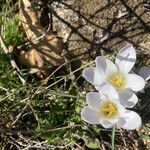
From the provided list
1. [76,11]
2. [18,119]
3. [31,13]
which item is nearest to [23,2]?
[31,13]

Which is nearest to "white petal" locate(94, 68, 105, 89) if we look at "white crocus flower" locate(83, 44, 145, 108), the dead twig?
"white crocus flower" locate(83, 44, 145, 108)

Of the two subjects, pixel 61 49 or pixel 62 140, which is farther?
pixel 61 49

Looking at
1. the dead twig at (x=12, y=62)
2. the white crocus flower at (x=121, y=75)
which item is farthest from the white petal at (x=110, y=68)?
the dead twig at (x=12, y=62)

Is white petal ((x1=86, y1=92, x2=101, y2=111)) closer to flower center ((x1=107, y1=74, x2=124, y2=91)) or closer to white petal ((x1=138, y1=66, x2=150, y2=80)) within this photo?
flower center ((x1=107, y1=74, x2=124, y2=91))

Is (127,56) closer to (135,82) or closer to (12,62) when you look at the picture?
(135,82)

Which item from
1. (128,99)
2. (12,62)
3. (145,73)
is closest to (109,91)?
(128,99)

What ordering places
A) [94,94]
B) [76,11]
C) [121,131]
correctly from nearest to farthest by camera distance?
[94,94] → [121,131] → [76,11]

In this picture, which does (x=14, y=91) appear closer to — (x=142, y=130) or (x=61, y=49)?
(x=61, y=49)
